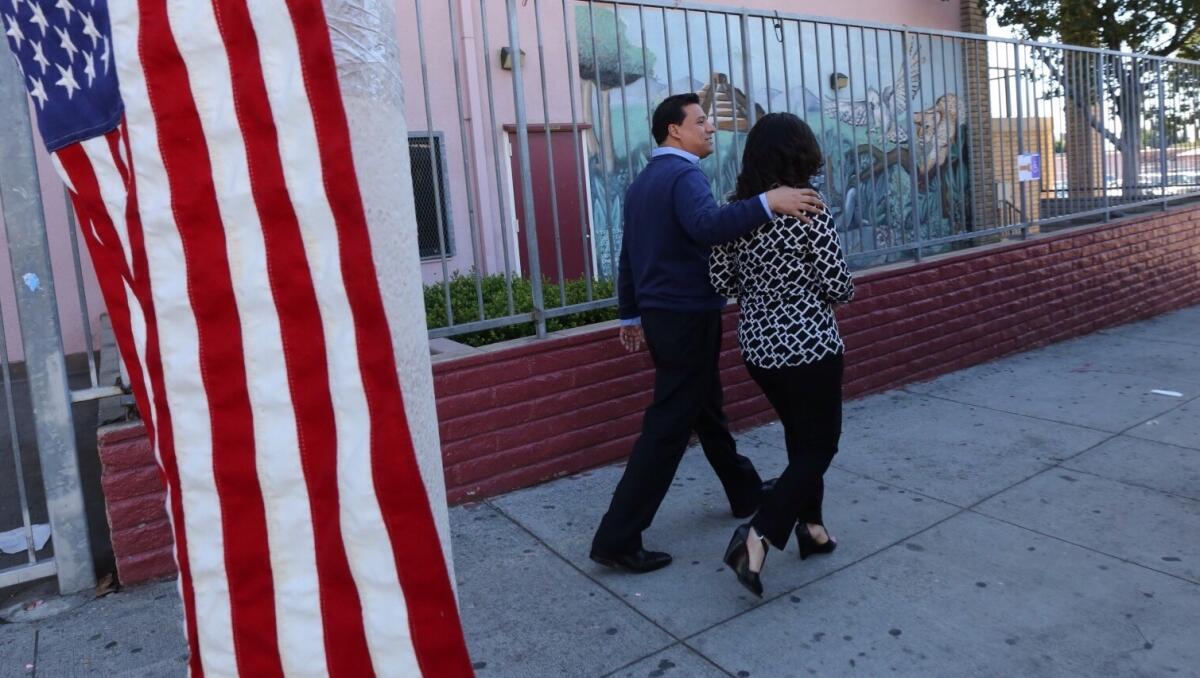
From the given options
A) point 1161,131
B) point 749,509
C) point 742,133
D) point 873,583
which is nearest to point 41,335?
point 749,509

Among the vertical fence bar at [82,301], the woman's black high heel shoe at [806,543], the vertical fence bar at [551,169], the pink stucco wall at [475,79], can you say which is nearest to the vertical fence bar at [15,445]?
the vertical fence bar at [82,301]

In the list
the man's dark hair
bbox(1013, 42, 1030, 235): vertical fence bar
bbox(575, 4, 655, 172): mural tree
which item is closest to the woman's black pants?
the man's dark hair

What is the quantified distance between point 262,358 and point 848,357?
541 centimetres

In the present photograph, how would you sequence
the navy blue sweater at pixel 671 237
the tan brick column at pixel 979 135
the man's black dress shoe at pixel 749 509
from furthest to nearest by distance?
the tan brick column at pixel 979 135, the man's black dress shoe at pixel 749 509, the navy blue sweater at pixel 671 237

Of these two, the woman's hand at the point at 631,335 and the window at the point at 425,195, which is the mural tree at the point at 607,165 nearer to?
the window at the point at 425,195

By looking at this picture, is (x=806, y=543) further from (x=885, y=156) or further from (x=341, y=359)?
(x=885, y=156)

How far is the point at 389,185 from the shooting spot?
A: 4.62 ft

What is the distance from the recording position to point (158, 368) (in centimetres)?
138

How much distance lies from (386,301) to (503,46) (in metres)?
7.88

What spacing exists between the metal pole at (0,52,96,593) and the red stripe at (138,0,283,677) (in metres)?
2.61

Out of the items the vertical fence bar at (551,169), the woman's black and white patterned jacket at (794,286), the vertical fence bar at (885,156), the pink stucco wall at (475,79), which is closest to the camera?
the woman's black and white patterned jacket at (794,286)

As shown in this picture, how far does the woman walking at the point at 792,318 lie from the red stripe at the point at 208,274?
2.38m

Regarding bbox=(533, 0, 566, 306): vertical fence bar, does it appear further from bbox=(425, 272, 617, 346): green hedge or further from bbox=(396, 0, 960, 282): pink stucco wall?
bbox=(396, 0, 960, 282): pink stucco wall

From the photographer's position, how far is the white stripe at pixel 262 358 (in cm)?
132
